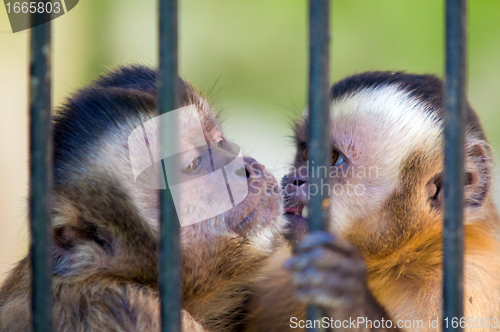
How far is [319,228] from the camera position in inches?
53.6

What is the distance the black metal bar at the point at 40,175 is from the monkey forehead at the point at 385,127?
163 centimetres

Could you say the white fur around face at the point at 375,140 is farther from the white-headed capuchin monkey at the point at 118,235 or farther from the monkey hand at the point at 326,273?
the monkey hand at the point at 326,273

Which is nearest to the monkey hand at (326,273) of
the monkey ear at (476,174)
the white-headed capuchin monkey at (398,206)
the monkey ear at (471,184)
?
the white-headed capuchin monkey at (398,206)

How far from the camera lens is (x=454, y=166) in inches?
52.0

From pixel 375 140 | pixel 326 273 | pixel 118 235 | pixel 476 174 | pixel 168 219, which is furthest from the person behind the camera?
pixel 375 140

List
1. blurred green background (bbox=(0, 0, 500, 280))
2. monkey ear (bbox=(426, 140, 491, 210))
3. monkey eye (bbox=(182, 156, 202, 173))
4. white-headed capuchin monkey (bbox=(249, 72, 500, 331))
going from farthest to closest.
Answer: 1. blurred green background (bbox=(0, 0, 500, 280))
2. monkey ear (bbox=(426, 140, 491, 210))
3. white-headed capuchin monkey (bbox=(249, 72, 500, 331))
4. monkey eye (bbox=(182, 156, 202, 173))

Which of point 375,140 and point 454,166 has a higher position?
point 375,140

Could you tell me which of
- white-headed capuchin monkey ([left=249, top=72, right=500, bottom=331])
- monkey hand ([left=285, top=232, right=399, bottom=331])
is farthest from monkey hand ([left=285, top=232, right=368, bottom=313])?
white-headed capuchin monkey ([left=249, top=72, right=500, bottom=331])

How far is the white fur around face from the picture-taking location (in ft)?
8.13

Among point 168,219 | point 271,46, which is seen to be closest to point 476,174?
point 168,219

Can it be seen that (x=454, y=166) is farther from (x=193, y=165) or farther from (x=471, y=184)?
(x=471, y=184)

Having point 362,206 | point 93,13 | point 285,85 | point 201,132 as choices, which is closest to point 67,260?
point 201,132

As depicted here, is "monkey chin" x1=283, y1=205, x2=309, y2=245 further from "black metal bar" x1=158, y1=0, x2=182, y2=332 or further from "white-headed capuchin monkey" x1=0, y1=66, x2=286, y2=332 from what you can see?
"black metal bar" x1=158, y1=0, x2=182, y2=332

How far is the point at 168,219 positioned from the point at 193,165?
81 cm
